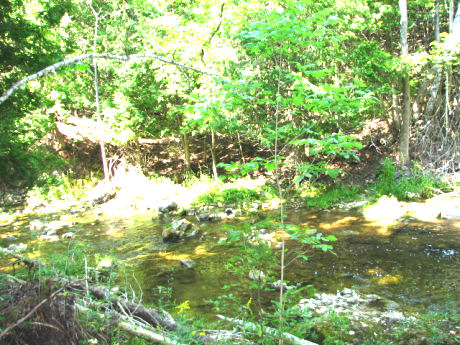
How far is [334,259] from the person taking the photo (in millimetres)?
6410

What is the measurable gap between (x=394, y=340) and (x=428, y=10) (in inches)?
513

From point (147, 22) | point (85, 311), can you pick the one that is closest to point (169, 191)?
point (147, 22)

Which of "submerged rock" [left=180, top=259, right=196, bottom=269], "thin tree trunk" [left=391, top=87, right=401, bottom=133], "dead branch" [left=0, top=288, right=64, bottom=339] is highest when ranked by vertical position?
"thin tree trunk" [left=391, top=87, right=401, bottom=133]

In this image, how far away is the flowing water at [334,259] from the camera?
5.07 m

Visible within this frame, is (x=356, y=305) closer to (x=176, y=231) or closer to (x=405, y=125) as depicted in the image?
(x=176, y=231)

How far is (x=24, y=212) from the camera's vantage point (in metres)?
13.1

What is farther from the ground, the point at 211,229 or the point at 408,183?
the point at 408,183

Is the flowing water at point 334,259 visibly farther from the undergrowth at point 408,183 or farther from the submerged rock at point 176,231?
the undergrowth at point 408,183

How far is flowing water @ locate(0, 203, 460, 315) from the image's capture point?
507cm

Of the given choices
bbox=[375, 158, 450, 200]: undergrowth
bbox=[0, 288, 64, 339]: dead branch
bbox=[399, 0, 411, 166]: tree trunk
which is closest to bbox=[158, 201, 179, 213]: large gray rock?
bbox=[375, 158, 450, 200]: undergrowth

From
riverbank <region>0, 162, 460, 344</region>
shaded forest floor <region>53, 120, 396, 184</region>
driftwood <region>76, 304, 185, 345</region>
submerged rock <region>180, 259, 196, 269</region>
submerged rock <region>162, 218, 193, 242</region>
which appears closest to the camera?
driftwood <region>76, 304, 185, 345</region>

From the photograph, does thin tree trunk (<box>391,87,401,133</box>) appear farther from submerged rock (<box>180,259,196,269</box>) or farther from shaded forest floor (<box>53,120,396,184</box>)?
submerged rock (<box>180,259,196,269</box>)

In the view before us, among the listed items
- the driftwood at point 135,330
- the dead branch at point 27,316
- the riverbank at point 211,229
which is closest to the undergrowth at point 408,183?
the riverbank at point 211,229

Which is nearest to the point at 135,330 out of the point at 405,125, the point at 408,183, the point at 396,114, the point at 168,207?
the point at 168,207
